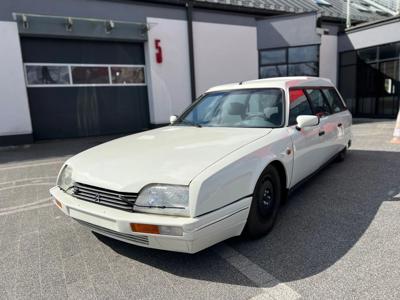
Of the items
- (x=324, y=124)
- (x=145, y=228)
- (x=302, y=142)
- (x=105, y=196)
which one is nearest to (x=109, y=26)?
(x=324, y=124)

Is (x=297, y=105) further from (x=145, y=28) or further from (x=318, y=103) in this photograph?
(x=145, y=28)

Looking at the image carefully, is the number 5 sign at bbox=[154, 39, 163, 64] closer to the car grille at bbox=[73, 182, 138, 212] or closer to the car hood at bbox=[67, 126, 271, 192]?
the car hood at bbox=[67, 126, 271, 192]

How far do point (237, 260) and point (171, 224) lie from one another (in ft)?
2.71

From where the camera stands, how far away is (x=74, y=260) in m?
2.84

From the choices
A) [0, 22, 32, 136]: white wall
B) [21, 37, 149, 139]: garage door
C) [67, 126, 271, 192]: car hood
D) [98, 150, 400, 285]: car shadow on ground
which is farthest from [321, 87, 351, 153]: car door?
[0, 22, 32, 136]: white wall

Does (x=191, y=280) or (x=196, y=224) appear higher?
(x=196, y=224)

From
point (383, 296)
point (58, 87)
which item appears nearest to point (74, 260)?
point (383, 296)

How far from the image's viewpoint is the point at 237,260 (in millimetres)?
2727

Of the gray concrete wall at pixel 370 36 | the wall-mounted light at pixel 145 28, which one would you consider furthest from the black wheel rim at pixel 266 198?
the gray concrete wall at pixel 370 36

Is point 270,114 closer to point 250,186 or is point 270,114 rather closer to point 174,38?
point 250,186

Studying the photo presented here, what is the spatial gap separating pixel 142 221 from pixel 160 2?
38.7ft

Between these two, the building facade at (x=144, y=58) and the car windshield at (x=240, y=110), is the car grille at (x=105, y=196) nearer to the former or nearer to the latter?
the car windshield at (x=240, y=110)

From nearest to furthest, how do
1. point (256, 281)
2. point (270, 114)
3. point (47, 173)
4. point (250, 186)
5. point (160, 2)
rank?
point (256, 281) → point (250, 186) → point (270, 114) → point (47, 173) → point (160, 2)

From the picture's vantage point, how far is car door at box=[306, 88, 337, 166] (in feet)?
14.3
